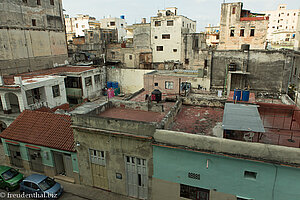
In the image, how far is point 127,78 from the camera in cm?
3956

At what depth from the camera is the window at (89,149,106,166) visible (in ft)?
46.0

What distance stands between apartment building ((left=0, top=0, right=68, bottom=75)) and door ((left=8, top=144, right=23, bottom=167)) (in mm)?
16452

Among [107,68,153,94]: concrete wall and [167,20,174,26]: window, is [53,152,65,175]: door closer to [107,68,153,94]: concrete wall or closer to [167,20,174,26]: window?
[107,68,153,94]: concrete wall

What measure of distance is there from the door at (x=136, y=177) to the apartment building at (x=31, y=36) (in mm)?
25864

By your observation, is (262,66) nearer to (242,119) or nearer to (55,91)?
(242,119)

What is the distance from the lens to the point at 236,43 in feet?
139

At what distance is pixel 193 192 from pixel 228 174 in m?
2.43

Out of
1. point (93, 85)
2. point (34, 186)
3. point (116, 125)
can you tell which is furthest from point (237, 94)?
point (93, 85)

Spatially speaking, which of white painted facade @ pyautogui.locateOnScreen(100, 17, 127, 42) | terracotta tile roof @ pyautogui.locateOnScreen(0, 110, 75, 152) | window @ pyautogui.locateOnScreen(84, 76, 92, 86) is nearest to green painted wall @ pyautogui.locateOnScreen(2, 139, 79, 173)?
terracotta tile roof @ pyautogui.locateOnScreen(0, 110, 75, 152)

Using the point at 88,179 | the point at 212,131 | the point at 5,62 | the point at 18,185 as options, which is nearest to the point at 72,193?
the point at 88,179

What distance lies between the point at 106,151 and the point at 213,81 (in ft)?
61.3

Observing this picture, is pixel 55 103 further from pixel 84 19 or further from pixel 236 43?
pixel 84 19

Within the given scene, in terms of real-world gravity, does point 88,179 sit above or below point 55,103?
below

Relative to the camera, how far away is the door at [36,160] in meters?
16.3
